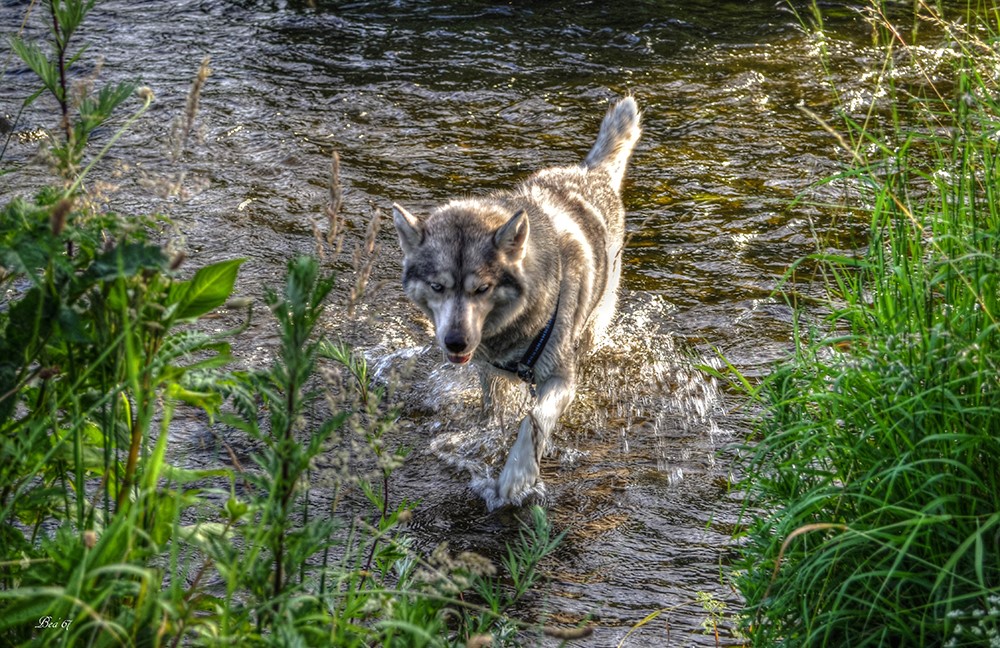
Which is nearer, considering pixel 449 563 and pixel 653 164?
pixel 449 563

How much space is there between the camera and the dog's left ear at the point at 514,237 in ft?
15.2

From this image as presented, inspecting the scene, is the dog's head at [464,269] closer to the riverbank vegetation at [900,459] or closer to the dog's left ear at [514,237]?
the dog's left ear at [514,237]

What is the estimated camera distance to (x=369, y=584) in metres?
2.99

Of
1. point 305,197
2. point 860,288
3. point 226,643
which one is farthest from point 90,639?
point 305,197

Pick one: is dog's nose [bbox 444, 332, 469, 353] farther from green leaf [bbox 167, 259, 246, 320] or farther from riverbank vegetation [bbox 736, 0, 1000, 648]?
green leaf [bbox 167, 259, 246, 320]

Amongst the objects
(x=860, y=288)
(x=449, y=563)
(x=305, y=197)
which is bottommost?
(x=305, y=197)

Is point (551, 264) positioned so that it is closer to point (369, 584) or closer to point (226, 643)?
point (369, 584)

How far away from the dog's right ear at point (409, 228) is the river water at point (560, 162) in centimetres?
53

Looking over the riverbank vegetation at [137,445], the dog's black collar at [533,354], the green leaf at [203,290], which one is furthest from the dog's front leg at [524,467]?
the green leaf at [203,290]

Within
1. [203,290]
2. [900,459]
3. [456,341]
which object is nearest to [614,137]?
[456,341]

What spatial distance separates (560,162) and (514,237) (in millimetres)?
3040

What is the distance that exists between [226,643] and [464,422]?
3.17m

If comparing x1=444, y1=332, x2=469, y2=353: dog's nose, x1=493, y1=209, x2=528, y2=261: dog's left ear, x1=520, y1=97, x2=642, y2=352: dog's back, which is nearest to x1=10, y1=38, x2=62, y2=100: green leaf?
x1=444, y1=332, x2=469, y2=353: dog's nose

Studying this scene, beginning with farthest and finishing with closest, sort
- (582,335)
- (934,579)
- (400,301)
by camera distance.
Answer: (400,301) < (582,335) < (934,579)
